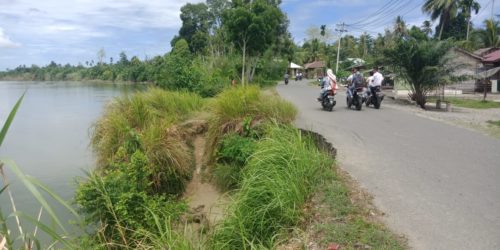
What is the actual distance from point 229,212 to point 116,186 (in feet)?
7.67

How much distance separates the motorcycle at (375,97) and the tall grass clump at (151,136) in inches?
A: 290

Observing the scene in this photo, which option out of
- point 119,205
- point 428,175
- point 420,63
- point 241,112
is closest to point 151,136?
point 241,112

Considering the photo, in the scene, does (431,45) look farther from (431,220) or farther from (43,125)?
(43,125)

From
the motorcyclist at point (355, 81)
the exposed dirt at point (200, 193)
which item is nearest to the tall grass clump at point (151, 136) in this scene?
the exposed dirt at point (200, 193)

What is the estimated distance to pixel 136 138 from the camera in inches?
340

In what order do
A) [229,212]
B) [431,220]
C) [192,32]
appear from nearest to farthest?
[431,220], [229,212], [192,32]

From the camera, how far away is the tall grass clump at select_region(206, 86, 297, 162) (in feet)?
33.1

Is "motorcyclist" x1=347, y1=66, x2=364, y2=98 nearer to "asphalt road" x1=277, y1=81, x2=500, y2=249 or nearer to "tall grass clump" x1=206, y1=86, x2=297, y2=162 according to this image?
"asphalt road" x1=277, y1=81, x2=500, y2=249

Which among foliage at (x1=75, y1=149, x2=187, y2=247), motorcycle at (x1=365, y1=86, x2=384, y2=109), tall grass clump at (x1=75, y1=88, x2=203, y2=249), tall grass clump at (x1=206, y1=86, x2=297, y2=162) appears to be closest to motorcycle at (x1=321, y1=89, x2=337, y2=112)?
motorcycle at (x1=365, y1=86, x2=384, y2=109)

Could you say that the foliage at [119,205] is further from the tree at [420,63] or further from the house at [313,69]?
the house at [313,69]

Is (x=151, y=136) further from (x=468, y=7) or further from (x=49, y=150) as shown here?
(x=468, y=7)

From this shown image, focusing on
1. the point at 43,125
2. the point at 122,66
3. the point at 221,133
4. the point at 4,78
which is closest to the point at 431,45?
the point at 221,133

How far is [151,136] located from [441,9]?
48965mm

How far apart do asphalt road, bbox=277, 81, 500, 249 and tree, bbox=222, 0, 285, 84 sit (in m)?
19.3
